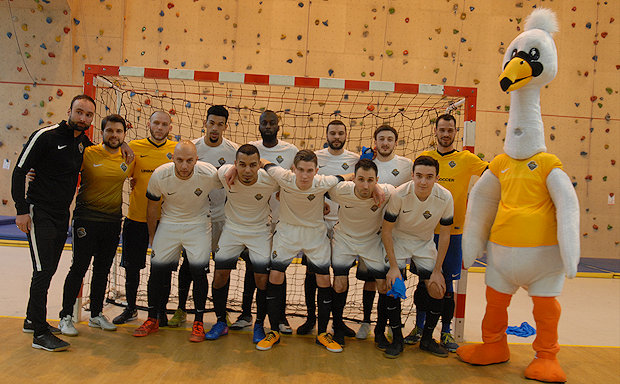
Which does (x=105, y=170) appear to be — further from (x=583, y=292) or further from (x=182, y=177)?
(x=583, y=292)

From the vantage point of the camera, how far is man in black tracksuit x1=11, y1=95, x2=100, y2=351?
3.15 meters

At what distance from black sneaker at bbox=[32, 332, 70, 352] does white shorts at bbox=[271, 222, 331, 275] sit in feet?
5.37

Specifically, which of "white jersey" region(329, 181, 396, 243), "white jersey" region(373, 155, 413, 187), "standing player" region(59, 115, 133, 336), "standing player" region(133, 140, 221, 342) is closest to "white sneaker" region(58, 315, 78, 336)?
"standing player" region(59, 115, 133, 336)

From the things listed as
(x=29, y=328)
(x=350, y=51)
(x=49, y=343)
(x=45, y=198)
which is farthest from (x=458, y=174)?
(x=350, y=51)

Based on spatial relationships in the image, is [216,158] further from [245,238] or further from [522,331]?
[522,331]

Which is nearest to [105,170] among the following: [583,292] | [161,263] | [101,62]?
[161,263]

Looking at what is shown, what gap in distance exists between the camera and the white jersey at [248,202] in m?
3.54

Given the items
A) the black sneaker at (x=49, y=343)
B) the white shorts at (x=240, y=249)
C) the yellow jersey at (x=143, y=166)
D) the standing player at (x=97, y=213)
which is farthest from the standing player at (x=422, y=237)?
the black sneaker at (x=49, y=343)

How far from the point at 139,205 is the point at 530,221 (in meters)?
3.13

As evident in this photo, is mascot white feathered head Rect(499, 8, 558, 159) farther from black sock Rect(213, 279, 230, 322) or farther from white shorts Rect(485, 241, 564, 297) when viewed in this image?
black sock Rect(213, 279, 230, 322)

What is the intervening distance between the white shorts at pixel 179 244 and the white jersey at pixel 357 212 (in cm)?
115

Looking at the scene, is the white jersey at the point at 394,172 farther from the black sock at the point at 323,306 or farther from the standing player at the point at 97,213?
the standing player at the point at 97,213

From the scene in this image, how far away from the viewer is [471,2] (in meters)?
8.09

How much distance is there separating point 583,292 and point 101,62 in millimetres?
8669
